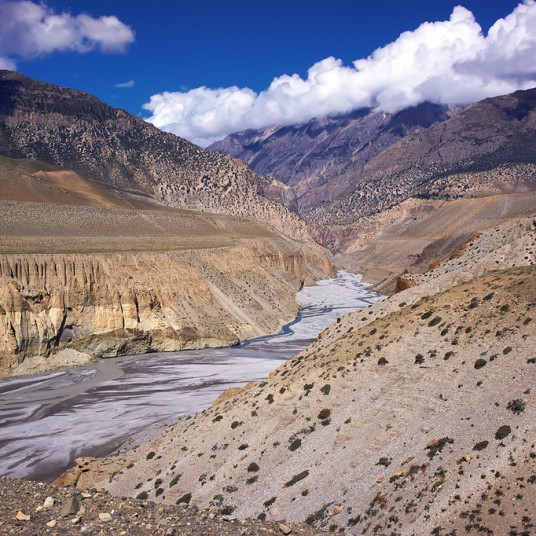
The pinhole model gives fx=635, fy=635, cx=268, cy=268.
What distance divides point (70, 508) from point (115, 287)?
5645 cm

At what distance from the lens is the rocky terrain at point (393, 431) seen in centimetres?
1631

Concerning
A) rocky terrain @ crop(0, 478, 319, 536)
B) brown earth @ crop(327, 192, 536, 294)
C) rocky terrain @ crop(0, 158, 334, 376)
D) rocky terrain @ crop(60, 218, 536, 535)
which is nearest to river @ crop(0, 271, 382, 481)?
rocky terrain @ crop(0, 158, 334, 376)

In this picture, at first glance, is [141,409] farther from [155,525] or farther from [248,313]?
[248,313]

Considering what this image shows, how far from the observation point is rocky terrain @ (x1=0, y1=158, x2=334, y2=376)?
59.9 meters

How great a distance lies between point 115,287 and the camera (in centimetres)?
6925

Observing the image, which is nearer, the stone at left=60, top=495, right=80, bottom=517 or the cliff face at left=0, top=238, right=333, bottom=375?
the stone at left=60, top=495, right=80, bottom=517

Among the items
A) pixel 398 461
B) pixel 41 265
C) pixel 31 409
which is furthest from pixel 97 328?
pixel 398 461

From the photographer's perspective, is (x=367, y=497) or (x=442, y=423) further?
(x=442, y=423)

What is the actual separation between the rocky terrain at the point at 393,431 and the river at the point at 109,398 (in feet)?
28.4

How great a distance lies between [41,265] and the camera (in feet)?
216

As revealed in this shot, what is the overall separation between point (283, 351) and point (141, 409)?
81.3 feet

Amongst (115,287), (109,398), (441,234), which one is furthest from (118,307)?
(441,234)

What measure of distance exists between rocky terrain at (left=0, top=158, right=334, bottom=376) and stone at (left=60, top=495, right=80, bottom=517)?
146ft

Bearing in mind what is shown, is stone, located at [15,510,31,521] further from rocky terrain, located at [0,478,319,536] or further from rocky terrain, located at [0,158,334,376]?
rocky terrain, located at [0,158,334,376]
